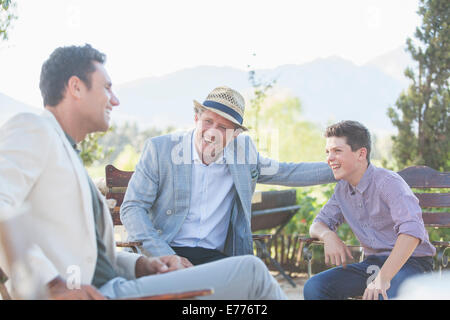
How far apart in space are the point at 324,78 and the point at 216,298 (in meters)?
39.4

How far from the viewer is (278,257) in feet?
16.7

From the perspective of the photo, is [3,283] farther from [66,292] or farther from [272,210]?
[272,210]

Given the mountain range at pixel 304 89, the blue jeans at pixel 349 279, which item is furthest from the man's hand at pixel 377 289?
the mountain range at pixel 304 89

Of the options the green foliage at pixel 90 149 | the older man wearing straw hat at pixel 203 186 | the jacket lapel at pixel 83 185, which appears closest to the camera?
the jacket lapel at pixel 83 185

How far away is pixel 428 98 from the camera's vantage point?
4938 millimetres

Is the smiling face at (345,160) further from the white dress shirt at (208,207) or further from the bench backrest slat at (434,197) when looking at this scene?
the bench backrest slat at (434,197)

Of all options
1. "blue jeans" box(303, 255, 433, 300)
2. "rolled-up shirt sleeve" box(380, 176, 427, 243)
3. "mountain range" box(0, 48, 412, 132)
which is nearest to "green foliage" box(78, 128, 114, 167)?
"blue jeans" box(303, 255, 433, 300)

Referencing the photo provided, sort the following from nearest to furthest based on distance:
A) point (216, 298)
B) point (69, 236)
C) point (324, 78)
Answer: point (69, 236) < point (216, 298) < point (324, 78)

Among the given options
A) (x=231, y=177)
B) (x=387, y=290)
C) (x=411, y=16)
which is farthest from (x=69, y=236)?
(x=411, y=16)

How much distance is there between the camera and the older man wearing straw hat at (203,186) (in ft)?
8.32

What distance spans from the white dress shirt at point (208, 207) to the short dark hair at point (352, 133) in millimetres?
672

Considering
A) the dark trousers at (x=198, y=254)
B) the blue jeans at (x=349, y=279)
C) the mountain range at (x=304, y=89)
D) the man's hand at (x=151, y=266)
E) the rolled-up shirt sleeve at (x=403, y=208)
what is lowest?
the blue jeans at (x=349, y=279)
